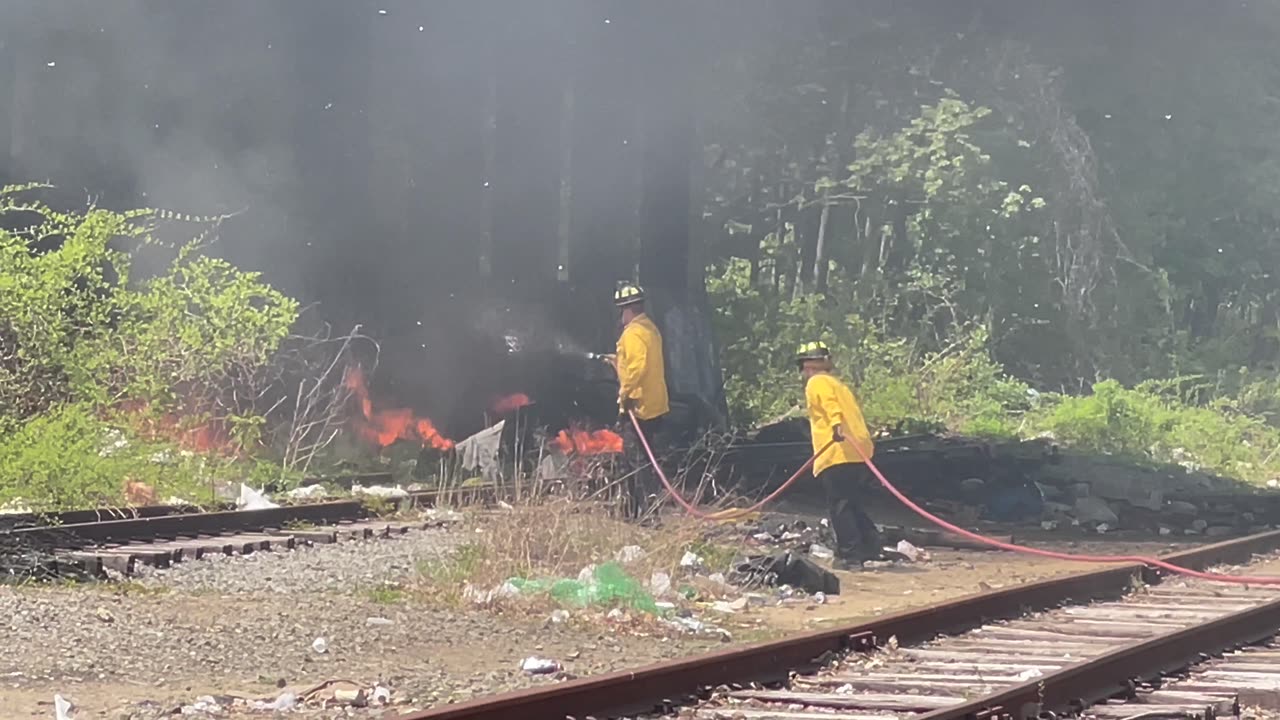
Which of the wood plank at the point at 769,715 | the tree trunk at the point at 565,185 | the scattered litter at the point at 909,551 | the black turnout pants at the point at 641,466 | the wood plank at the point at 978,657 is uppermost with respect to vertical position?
the tree trunk at the point at 565,185

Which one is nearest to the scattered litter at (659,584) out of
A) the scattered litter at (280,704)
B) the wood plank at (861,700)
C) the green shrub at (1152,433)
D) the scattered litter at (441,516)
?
the wood plank at (861,700)

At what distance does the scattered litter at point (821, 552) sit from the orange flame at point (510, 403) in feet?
21.3

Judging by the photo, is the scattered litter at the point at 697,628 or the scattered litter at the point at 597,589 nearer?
the scattered litter at the point at 697,628

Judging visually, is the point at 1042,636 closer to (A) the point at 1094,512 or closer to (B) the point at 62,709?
(B) the point at 62,709

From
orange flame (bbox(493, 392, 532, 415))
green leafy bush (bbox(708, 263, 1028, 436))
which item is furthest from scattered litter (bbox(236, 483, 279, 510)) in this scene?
green leafy bush (bbox(708, 263, 1028, 436))

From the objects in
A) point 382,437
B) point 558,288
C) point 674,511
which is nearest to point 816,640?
point 674,511

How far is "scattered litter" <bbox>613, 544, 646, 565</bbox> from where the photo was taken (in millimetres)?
10000

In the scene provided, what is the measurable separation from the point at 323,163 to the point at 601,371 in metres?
3.89

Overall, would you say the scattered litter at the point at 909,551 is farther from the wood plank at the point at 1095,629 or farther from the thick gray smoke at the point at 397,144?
the thick gray smoke at the point at 397,144

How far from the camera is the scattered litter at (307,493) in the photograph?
14.1 metres

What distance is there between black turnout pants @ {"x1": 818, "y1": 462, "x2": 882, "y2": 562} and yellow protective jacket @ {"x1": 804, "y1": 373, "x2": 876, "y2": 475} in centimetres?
8

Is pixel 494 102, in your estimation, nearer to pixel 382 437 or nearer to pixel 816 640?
pixel 382 437

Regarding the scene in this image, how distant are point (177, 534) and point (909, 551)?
5.32m

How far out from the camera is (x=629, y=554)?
33.2ft
